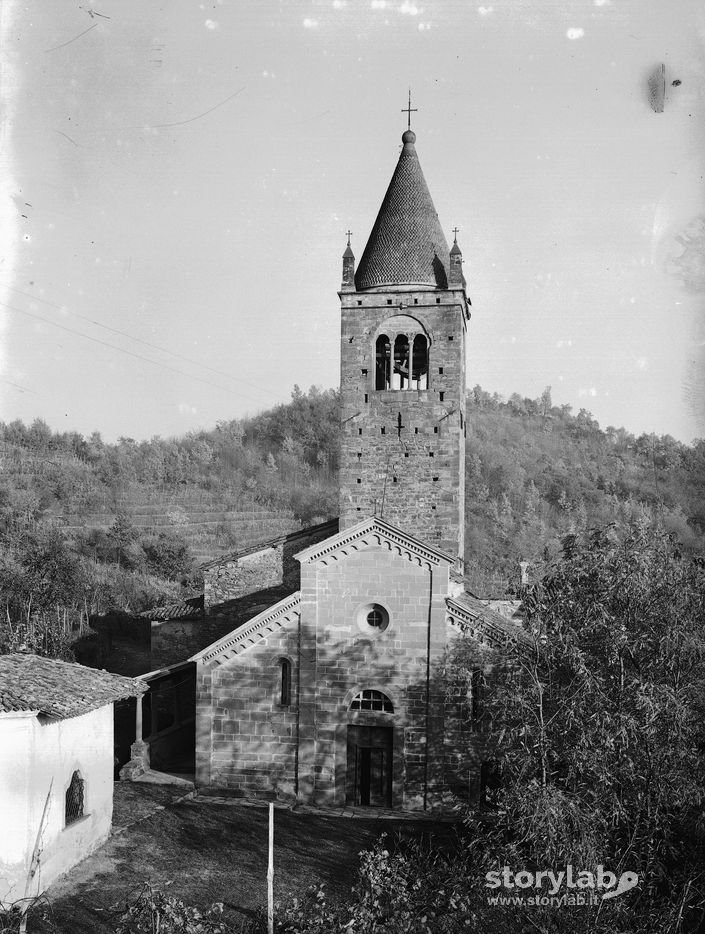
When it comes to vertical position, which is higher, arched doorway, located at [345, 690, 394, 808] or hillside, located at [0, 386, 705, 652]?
hillside, located at [0, 386, 705, 652]

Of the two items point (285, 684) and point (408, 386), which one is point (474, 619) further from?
point (408, 386)

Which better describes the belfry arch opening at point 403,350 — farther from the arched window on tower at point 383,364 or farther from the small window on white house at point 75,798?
the small window on white house at point 75,798

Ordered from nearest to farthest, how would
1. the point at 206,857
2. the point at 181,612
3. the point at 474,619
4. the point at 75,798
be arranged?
the point at 75,798, the point at 206,857, the point at 474,619, the point at 181,612

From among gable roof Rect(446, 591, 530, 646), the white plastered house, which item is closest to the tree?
gable roof Rect(446, 591, 530, 646)

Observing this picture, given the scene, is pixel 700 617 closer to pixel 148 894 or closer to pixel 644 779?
pixel 644 779

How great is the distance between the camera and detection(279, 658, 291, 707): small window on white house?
730 inches

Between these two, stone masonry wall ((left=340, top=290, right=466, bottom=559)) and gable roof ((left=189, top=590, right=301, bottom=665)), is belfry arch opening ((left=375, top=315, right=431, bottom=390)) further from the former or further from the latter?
gable roof ((left=189, top=590, right=301, bottom=665))

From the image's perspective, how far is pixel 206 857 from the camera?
14875 millimetres

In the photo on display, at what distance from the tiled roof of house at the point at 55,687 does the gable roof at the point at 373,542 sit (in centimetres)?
469

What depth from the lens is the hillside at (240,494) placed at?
47844 millimetres

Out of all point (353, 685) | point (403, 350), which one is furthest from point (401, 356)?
point (353, 685)

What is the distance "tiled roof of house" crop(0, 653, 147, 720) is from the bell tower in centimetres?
900

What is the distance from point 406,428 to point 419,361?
204 centimetres

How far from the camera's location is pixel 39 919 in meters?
12.0
